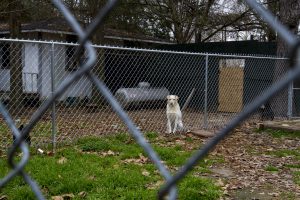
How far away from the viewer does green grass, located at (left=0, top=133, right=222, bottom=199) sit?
470 centimetres

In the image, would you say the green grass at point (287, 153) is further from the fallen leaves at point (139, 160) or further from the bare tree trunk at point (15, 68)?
the bare tree trunk at point (15, 68)

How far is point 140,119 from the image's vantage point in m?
12.5

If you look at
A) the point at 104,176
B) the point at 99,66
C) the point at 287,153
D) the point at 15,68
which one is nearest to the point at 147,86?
the point at 99,66

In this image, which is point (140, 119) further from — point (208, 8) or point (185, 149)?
point (208, 8)

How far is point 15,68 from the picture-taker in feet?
43.7

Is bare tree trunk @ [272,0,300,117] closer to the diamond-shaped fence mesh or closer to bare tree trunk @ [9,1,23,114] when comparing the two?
the diamond-shaped fence mesh

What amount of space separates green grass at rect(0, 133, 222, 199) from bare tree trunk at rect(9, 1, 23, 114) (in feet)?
19.5

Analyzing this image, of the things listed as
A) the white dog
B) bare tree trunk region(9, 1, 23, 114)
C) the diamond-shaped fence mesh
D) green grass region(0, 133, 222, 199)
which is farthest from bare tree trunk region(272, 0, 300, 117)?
Result: bare tree trunk region(9, 1, 23, 114)

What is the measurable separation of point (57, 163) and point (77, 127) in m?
4.37

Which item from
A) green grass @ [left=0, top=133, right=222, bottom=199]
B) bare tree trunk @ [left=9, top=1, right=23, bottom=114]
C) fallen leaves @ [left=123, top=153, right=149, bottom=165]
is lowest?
fallen leaves @ [left=123, top=153, right=149, bottom=165]

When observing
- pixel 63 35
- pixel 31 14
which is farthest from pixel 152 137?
pixel 63 35

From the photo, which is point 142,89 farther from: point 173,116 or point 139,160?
point 139,160

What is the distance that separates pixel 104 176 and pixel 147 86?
1061 cm

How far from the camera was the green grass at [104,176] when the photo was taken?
4.70m
